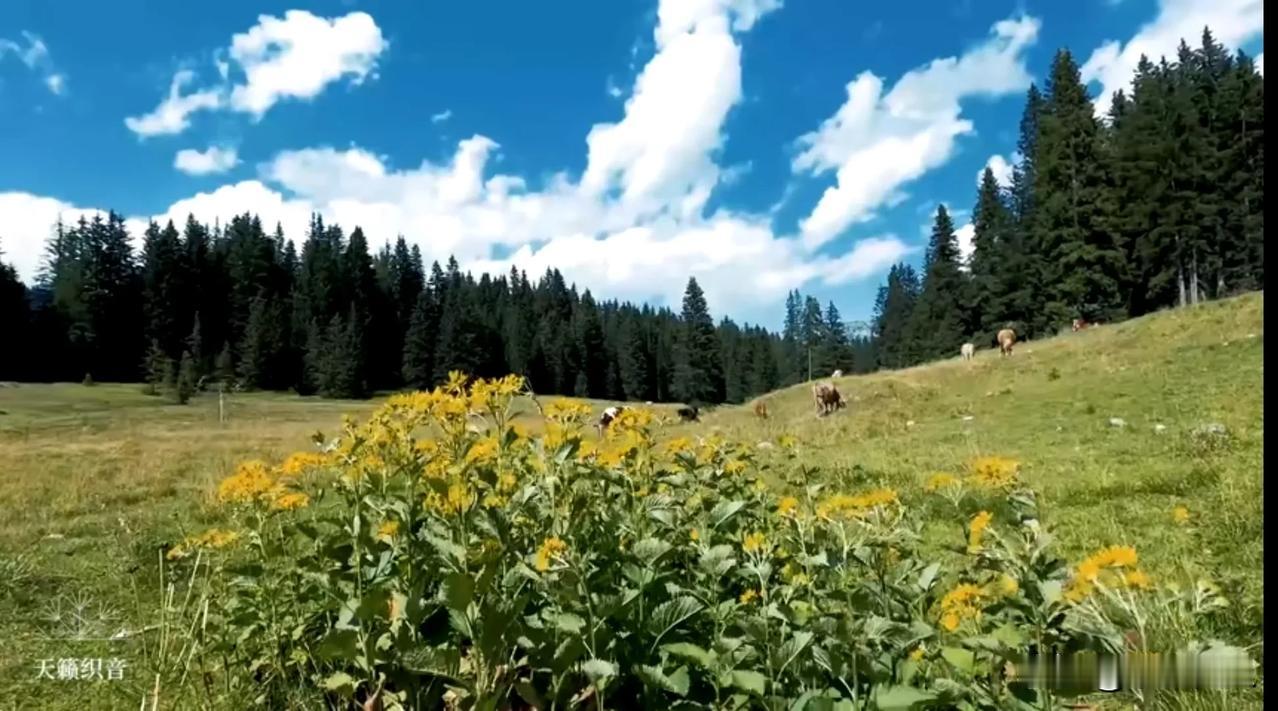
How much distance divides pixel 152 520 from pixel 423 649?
10234 mm

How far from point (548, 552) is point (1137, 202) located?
6171 centimetres

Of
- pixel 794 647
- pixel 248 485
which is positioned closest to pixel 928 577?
pixel 794 647

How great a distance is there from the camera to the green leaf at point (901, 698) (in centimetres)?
224

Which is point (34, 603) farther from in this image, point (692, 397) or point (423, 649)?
point (692, 397)

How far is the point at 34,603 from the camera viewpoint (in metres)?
6.33

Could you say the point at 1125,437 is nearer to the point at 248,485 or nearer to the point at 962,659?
the point at 962,659

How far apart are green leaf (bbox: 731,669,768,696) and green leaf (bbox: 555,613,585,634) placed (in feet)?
1.67

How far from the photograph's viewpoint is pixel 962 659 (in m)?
2.33

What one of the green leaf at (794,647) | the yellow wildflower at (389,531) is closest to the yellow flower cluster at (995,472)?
the green leaf at (794,647)

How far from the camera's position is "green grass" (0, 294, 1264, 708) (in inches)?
208

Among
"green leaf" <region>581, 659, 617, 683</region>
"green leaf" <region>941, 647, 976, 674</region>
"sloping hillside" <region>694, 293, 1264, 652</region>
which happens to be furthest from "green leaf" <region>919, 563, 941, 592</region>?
"green leaf" <region>581, 659, 617, 683</region>

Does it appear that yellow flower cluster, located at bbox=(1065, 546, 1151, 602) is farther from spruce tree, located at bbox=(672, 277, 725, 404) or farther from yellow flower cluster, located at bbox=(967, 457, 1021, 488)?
spruce tree, located at bbox=(672, 277, 725, 404)

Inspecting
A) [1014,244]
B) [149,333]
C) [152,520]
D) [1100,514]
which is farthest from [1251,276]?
[149,333]

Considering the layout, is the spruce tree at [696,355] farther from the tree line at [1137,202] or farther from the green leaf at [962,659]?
the green leaf at [962,659]
